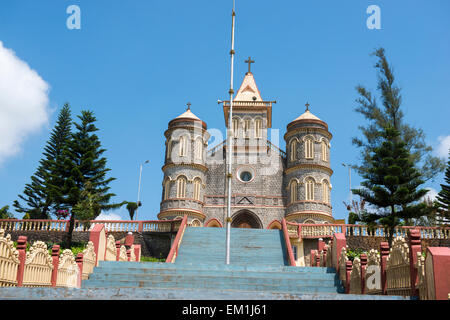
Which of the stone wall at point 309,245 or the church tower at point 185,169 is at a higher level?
the church tower at point 185,169

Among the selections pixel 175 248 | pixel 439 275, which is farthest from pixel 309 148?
pixel 439 275

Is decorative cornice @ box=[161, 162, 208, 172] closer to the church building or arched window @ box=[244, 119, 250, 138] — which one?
the church building

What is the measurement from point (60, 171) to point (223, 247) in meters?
11.1

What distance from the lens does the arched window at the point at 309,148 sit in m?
27.5

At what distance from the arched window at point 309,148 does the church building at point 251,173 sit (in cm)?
6

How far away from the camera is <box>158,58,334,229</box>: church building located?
26.8 m

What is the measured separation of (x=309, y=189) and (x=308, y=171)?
116cm

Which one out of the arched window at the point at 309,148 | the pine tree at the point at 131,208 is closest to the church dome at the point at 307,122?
the arched window at the point at 309,148

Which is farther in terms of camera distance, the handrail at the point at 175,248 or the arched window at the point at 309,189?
the arched window at the point at 309,189

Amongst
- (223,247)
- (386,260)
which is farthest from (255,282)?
(223,247)

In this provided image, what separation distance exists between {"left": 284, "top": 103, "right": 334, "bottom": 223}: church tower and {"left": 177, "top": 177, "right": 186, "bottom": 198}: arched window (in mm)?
6452

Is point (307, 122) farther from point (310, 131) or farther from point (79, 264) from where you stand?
point (79, 264)

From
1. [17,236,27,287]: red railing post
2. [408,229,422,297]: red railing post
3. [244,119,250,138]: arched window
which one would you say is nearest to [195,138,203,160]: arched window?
[244,119,250,138]: arched window

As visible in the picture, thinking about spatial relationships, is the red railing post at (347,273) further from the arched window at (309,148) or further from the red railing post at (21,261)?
the arched window at (309,148)
